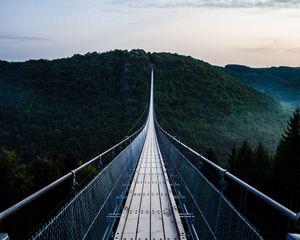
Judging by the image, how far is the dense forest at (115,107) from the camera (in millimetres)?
52094

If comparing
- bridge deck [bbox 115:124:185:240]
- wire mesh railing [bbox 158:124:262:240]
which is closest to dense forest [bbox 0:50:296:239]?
bridge deck [bbox 115:124:185:240]

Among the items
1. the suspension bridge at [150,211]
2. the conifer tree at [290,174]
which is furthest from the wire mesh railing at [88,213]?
the conifer tree at [290,174]

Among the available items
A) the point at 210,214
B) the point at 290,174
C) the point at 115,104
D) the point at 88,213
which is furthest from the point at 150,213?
the point at 115,104

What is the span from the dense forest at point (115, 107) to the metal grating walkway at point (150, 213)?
25.8m

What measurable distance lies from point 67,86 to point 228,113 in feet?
94.9

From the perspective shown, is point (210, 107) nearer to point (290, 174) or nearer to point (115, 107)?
point (115, 107)

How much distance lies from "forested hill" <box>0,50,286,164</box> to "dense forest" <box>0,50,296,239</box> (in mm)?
147

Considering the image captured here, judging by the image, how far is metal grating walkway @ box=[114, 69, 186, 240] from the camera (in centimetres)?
495

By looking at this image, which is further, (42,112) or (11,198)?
(42,112)

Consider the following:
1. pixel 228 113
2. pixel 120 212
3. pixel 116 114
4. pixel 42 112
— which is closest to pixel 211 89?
pixel 228 113

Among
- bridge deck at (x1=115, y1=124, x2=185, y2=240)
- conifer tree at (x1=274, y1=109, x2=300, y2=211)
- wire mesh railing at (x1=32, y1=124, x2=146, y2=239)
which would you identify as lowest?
conifer tree at (x1=274, y1=109, x2=300, y2=211)

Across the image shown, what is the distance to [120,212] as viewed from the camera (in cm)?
615

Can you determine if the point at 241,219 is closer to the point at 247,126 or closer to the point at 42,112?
the point at 42,112

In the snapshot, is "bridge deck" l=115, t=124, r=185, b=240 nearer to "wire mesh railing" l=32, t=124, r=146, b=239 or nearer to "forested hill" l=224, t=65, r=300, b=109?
"wire mesh railing" l=32, t=124, r=146, b=239
